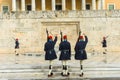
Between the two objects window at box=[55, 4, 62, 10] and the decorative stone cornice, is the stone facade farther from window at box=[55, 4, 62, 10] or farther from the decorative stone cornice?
window at box=[55, 4, 62, 10]

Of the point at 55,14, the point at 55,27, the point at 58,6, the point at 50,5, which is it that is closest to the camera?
the point at 55,14

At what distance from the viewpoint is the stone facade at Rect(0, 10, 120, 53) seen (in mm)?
31516

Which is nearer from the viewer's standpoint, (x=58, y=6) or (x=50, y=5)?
(x=50, y=5)

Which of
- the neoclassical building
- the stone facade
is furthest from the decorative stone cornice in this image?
the neoclassical building

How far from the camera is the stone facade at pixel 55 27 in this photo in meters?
31.5

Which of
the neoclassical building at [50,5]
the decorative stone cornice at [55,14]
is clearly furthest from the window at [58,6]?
the decorative stone cornice at [55,14]

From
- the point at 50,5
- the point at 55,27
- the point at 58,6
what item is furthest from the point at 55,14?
the point at 58,6

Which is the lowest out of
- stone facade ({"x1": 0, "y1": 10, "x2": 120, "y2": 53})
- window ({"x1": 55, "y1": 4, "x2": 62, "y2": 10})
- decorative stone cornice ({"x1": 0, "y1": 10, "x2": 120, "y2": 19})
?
stone facade ({"x1": 0, "y1": 10, "x2": 120, "y2": 53})

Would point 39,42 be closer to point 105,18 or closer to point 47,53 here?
point 105,18

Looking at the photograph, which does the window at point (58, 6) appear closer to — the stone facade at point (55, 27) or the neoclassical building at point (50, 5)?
the neoclassical building at point (50, 5)

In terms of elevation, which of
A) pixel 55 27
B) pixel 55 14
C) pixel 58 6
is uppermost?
pixel 58 6

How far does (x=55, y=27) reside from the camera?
3183 cm

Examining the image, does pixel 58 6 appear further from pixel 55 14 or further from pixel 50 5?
pixel 55 14

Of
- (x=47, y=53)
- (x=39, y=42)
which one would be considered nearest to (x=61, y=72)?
(x=47, y=53)
